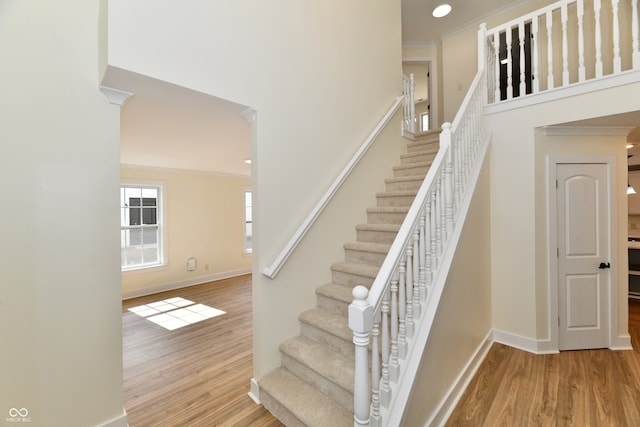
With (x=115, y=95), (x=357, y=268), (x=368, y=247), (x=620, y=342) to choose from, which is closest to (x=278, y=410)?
(x=357, y=268)

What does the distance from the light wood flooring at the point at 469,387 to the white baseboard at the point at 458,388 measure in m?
0.04

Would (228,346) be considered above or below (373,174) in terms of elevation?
below

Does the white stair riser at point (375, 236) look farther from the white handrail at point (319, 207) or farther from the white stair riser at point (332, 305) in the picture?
the white stair riser at point (332, 305)

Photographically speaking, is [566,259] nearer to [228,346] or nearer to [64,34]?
[228,346]

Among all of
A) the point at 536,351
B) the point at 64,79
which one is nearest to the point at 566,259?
the point at 536,351

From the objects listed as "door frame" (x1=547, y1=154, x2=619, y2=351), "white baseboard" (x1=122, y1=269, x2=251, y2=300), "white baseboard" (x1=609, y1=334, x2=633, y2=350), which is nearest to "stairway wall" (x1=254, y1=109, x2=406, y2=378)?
"door frame" (x1=547, y1=154, x2=619, y2=351)

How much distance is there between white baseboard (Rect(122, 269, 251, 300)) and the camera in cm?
474

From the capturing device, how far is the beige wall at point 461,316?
164cm

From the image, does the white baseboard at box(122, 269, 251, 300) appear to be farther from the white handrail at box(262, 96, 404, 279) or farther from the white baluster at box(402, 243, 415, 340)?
the white baluster at box(402, 243, 415, 340)

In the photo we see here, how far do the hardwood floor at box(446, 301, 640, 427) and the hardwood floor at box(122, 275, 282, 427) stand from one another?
1562mm

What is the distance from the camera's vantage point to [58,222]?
1549 mm

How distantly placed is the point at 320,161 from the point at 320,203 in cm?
43

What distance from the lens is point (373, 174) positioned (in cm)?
314

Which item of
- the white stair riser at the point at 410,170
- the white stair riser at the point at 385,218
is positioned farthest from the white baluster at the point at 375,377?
the white stair riser at the point at 410,170
